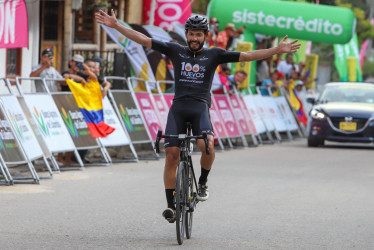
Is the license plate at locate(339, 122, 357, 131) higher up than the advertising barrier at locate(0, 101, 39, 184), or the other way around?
the advertising barrier at locate(0, 101, 39, 184)

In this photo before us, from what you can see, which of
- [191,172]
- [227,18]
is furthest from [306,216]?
[227,18]

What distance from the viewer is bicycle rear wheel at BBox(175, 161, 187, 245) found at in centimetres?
873

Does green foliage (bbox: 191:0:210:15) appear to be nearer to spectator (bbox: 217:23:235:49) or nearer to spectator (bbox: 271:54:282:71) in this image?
spectator (bbox: 271:54:282:71)

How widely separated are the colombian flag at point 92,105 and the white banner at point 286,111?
10747mm

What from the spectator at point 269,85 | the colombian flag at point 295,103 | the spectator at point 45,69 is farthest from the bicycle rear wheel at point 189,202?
the colombian flag at point 295,103

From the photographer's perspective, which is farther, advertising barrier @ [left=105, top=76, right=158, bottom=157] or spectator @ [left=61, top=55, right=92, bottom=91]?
advertising barrier @ [left=105, top=76, right=158, bottom=157]

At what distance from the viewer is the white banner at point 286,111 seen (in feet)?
90.4

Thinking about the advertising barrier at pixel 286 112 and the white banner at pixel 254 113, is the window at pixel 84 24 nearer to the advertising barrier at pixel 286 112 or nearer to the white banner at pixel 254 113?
the white banner at pixel 254 113

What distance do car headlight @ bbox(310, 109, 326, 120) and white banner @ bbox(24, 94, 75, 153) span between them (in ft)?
31.8

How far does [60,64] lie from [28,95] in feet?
30.3

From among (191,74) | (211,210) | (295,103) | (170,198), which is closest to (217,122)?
(295,103)

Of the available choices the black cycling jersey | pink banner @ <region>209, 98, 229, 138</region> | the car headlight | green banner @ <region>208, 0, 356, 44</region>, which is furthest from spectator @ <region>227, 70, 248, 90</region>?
the black cycling jersey

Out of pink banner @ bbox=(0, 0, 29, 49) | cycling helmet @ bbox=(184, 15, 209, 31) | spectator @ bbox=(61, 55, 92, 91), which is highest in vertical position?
cycling helmet @ bbox=(184, 15, 209, 31)

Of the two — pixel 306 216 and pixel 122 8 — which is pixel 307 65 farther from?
pixel 306 216
